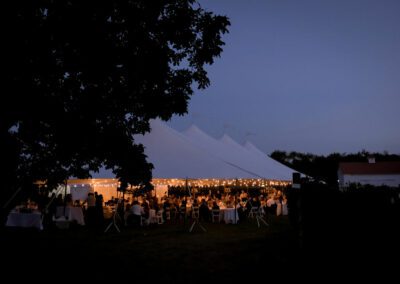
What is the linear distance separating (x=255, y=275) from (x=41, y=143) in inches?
150

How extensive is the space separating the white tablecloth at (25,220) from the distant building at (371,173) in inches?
1222

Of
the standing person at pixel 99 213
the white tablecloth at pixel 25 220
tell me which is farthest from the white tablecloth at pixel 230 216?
the white tablecloth at pixel 25 220

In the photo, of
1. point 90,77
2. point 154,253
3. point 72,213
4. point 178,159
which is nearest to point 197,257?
point 154,253

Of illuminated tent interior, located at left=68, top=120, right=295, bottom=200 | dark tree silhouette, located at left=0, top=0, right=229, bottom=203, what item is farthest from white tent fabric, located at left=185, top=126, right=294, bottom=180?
dark tree silhouette, located at left=0, top=0, right=229, bottom=203

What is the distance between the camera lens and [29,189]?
525cm

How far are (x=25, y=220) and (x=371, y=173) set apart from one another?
3425cm

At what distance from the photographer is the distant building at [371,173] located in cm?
3722

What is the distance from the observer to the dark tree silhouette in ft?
15.2

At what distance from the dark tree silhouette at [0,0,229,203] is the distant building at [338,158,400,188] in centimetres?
3466

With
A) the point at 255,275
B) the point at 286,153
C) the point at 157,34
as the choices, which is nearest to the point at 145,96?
the point at 157,34

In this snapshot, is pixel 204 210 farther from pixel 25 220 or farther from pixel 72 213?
pixel 25 220

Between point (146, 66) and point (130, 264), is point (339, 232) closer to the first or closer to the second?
point (130, 264)

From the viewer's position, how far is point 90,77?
4918 millimetres

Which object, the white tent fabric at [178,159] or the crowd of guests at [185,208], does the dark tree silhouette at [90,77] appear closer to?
the crowd of guests at [185,208]
